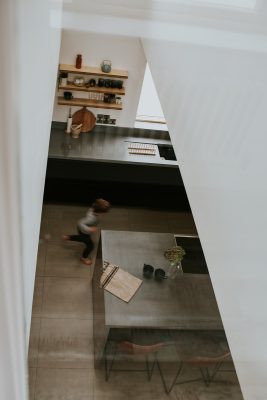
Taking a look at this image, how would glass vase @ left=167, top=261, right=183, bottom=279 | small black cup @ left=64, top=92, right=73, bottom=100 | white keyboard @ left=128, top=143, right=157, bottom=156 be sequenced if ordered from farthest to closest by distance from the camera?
white keyboard @ left=128, top=143, right=157, bottom=156, small black cup @ left=64, top=92, right=73, bottom=100, glass vase @ left=167, top=261, right=183, bottom=279

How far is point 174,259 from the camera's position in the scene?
370 cm

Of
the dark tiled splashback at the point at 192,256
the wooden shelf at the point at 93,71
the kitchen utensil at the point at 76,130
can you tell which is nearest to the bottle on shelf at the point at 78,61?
the wooden shelf at the point at 93,71

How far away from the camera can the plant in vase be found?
370 cm

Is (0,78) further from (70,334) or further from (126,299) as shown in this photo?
(70,334)

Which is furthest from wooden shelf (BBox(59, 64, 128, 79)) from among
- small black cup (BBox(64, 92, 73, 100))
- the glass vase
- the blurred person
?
the glass vase

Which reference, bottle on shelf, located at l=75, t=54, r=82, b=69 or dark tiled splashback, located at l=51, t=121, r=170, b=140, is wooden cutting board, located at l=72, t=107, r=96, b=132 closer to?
dark tiled splashback, located at l=51, t=121, r=170, b=140

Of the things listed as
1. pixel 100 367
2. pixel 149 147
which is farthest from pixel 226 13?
pixel 149 147

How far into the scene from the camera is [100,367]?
354 centimetres

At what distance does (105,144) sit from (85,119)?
1.36 ft

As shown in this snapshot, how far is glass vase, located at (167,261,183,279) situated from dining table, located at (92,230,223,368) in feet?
0.11

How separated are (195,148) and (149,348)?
227 centimetres

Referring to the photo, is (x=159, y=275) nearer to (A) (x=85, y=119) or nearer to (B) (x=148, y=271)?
(B) (x=148, y=271)

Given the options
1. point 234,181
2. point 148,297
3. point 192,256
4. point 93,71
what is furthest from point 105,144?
point 234,181

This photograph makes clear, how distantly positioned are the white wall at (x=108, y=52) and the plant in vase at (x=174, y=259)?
208 centimetres
